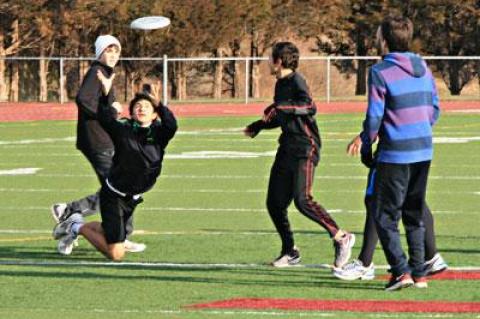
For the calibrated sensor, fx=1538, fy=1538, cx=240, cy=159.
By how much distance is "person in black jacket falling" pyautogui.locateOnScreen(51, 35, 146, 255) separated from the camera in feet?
42.5

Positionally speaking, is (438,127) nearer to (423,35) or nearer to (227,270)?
(227,270)

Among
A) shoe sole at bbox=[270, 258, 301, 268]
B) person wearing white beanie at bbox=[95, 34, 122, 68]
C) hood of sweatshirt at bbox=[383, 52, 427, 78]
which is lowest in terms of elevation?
shoe sole at bbox=[270, 258, 301, 268]

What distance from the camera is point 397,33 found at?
406 inches

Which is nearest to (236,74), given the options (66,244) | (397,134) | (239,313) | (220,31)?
(220,31)

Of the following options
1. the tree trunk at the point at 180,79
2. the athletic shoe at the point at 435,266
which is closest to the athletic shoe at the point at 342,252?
the athletic shoe at the point at 435,266

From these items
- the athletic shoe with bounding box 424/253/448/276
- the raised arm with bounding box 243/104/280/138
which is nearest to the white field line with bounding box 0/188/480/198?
the raised arm with bounding box 243/104/280/138

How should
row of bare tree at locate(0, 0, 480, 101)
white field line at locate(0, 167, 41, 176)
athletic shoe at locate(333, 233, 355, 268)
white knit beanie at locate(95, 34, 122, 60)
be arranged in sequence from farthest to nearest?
row of bare tree at locate(0, 0, 480, 101)
white field line at locate(0, 167, 41, 176)
white knit beanie at locate(95, 34, 122, 60)
athletic shoe at locate(333, 233, 355, 268)

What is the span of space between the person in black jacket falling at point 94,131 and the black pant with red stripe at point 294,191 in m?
1.58

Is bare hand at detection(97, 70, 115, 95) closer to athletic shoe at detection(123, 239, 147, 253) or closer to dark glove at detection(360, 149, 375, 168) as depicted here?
athletic shoe at detection(123, 239, 147, 253)

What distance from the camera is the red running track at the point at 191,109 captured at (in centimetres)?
4494

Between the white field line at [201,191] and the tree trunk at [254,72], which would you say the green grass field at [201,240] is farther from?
the tree trunk at [254,72]

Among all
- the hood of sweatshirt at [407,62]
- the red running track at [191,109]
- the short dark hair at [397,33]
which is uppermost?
the short dark hair at [397,33]

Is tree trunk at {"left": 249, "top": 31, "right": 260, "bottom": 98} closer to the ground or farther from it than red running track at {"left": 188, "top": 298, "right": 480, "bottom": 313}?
closer to the ground

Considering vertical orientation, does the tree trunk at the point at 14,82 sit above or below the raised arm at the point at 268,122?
below
